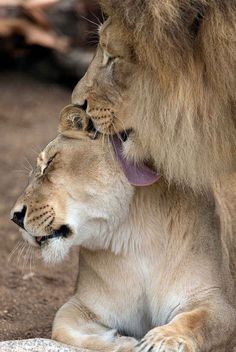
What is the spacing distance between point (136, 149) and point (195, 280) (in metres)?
0.49

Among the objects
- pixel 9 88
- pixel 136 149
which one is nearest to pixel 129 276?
pixel 136 149

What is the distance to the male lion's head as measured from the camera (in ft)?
10.0

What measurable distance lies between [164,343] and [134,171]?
57 cm

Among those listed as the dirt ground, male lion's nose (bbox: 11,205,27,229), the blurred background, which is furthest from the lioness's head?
the blurred background

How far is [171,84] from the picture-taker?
3125mm

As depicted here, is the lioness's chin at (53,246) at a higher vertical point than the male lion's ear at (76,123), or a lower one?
lower

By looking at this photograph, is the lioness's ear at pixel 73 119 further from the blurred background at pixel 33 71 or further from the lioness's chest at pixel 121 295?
the blurred background at pixel 33 71

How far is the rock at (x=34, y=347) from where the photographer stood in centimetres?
312

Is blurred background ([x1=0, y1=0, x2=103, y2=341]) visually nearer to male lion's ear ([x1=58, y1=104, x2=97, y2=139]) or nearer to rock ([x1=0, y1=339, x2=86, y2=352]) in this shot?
male lion's ear ([x1=58, y1=104, x2=97, y2=139])

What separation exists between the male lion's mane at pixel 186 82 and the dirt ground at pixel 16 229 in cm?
69

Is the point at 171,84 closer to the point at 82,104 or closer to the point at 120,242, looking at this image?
the point at 82,104

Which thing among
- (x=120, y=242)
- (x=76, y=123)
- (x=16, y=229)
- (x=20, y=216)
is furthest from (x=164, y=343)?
(x=16, y=229)

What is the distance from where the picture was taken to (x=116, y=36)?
323 cm

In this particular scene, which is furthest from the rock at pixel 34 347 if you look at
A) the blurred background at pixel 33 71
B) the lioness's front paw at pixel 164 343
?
the blurred background at pixel 33 71
